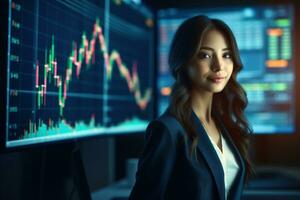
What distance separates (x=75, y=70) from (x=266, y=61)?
74cm

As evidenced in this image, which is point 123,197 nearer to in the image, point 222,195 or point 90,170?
point 90,170

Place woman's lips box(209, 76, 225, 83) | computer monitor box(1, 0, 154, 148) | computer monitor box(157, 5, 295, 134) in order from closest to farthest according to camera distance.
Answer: computer monitor box(1, 0, 154, 148) → woman's lips box(209, 76, 225, 83) → computer monitor box(157, 5, 295, 134)

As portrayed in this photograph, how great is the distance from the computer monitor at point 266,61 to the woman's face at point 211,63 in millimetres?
616

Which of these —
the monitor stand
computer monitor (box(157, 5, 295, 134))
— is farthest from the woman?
computer monitor (box(157, 5, 295, 134))

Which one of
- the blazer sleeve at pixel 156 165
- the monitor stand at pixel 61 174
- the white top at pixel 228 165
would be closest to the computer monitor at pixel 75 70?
the monitor stand at pixel 61 174

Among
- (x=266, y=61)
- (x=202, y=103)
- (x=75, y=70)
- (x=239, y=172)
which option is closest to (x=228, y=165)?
(x=239, y=172)

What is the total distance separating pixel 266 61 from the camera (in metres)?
1.44

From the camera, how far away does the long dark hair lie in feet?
2.61

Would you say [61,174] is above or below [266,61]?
below

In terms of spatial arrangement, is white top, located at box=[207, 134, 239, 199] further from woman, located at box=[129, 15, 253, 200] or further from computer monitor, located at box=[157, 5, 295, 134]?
computer monitor, located at box=[157, 5, 295, 134]

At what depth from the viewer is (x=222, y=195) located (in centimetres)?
77

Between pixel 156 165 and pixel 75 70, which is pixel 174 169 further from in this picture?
pixel 75 70

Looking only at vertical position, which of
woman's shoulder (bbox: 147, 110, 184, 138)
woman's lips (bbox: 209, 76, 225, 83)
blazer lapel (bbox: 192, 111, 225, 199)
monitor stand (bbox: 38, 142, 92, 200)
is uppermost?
woman's lips (bbox: 209, 76, 225, 83)

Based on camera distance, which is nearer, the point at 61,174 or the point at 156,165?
the point at 156,165
